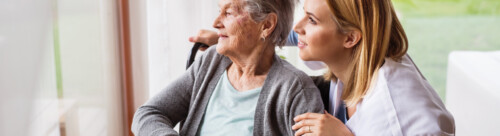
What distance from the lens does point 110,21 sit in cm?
238

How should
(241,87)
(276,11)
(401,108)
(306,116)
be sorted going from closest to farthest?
(401,108)
(306,116)
(276,11)
(241,87)

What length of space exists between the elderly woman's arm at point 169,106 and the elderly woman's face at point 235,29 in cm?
17

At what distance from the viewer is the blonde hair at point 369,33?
1287 mm

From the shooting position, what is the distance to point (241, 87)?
1573 millimetres

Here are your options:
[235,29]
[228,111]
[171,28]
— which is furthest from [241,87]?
[171,28]

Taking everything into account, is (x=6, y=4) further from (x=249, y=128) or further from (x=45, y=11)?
(x=249, y=128)

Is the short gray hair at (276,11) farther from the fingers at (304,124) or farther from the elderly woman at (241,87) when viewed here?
the fingers at (304,124)

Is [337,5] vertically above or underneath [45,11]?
above

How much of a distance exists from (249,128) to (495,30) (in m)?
5.86

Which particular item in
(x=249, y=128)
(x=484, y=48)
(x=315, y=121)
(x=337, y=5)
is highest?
(x=337, y=5)

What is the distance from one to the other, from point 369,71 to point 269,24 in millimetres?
319

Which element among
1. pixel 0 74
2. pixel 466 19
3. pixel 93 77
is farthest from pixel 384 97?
pixel 466 19

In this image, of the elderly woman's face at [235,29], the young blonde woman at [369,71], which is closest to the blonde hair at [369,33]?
the young blonde woman at [369,71]

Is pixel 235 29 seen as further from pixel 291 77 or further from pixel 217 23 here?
pixel 291 77
